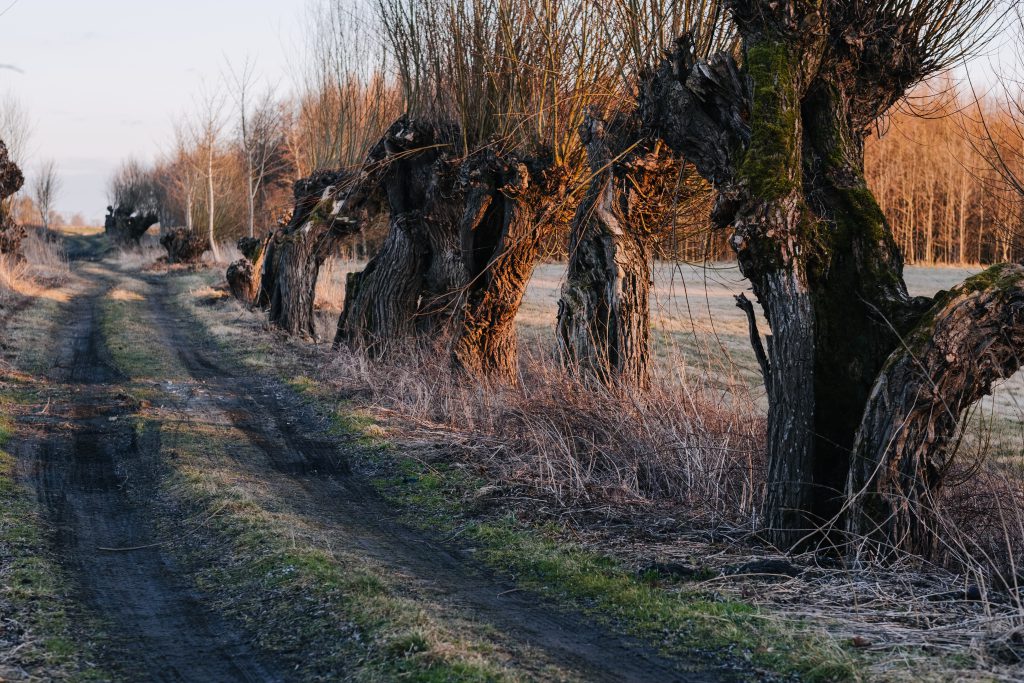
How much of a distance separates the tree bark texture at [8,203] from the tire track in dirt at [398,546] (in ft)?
35.7

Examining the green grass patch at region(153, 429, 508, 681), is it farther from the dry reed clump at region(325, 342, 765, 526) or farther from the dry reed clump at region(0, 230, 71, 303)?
the dry reed clump at region(0, 230, 71, 303)

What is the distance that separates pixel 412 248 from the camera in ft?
44.6

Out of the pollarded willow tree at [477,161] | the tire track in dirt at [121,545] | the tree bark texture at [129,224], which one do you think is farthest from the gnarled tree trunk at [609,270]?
the tree bark texture at [129,224]

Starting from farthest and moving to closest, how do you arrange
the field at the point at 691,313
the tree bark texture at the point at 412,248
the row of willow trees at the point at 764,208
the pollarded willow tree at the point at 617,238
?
the field at the point at 691,313
the tree bark texture at the point at 412,248
the pollarded willow tree at the point at 617,238
the row of willow trees at the point at 764,208

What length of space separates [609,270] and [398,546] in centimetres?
402

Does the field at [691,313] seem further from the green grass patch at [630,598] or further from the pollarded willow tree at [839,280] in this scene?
the pollarded willow tree at [839,280]

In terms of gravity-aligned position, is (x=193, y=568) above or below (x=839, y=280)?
below

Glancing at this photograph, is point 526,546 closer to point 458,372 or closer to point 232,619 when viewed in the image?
point 232,619

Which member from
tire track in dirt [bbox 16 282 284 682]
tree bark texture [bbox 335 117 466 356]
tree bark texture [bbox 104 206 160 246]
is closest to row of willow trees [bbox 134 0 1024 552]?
tree bark texture [bbox 335 117 466 356]

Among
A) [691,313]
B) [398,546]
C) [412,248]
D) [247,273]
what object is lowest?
[398,546]

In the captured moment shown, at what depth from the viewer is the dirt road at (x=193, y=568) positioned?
4391 millimetres

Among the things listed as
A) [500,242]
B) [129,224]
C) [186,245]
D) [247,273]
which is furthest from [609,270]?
[129,224]

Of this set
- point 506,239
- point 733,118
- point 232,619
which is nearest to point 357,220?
point 506,239

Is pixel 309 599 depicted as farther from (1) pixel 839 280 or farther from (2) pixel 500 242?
(2) pixel 500 242
